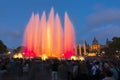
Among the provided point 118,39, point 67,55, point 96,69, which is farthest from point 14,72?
point 118,39

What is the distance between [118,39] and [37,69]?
137169 mm

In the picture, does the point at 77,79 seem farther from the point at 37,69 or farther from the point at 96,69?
the point at 96,69

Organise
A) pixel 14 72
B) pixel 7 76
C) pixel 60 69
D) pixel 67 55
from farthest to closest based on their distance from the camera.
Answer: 1. pixel 67 55
2. pixel 60 69
3. pixel 14 72
4. pixel 7 76

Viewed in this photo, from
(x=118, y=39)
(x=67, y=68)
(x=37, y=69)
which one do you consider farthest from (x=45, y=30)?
(x=118, y=39)

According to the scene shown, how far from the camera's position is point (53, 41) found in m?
61.3

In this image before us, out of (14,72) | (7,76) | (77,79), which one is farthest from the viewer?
(14,72)

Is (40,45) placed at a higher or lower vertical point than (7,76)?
higher

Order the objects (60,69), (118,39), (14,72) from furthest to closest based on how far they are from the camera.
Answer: (118,39) → (60,69) → (14,72)

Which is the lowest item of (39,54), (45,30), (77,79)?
(77,79)

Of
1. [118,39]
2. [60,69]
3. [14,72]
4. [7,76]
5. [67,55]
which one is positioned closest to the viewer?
[7,76]

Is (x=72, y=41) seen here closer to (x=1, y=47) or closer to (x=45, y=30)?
(x=45, y=30)

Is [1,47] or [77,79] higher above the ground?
[1,47]

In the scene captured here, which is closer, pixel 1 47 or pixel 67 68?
pixel 67 68

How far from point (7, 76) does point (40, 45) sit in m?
45.9
